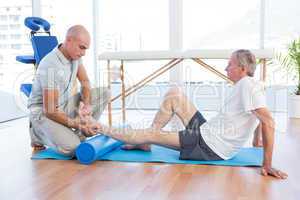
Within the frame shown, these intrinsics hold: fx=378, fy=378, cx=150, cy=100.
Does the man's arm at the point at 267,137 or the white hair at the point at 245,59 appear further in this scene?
the white hair at the point at 245,59

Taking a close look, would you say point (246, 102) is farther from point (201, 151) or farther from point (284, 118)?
point (284, 118)

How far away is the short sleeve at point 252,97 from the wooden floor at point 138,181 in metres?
0.45

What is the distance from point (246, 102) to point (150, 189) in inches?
32.5

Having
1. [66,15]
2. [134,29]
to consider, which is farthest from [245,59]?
[66,15]

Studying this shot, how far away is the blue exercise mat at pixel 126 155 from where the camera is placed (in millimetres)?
2717

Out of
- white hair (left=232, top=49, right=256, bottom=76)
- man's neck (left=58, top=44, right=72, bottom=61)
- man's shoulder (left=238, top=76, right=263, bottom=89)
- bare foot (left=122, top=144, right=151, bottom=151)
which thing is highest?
man's neck (left=58, top=44, right=72, bottom=61)

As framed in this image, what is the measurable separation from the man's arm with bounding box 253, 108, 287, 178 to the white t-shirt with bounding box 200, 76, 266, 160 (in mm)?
94

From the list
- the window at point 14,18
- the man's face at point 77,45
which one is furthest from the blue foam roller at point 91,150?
the window at point 14,18

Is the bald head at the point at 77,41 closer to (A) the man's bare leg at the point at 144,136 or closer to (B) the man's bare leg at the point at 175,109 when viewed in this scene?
(A) the man's bare leg at the point at 144,136

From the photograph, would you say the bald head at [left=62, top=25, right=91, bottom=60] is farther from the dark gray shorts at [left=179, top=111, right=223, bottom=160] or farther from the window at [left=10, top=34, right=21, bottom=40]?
the window at [left=10, top=34, right=21, bottom=40]

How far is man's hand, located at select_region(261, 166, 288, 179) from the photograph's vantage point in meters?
2.38

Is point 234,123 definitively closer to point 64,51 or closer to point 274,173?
point 274,173

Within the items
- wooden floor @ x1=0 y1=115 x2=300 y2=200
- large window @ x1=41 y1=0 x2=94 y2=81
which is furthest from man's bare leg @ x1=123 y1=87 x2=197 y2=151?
large window @ x1=41 y1=0 x2=94 y2=81

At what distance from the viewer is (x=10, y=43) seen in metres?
5.12
